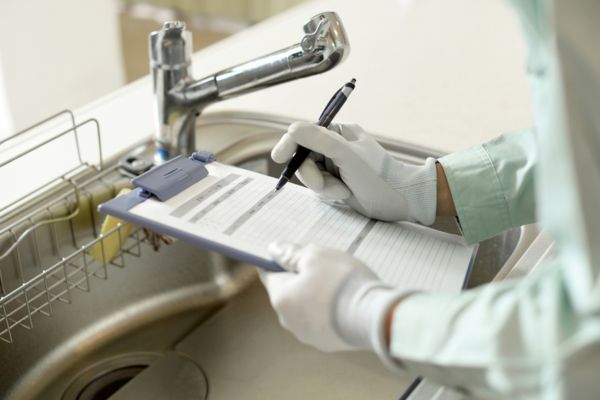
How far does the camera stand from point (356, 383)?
3.04ft

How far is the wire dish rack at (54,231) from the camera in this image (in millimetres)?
822

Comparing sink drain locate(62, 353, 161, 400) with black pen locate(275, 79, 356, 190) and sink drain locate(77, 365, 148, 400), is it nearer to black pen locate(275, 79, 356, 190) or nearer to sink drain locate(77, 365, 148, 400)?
sink drain locate(77, 365, 148, 400)

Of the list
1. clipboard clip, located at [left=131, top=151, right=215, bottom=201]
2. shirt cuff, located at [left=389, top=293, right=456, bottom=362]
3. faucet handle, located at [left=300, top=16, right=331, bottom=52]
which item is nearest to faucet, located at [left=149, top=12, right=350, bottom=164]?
faucet handle, located at [left=300, top=16, right=331, bottom=52]

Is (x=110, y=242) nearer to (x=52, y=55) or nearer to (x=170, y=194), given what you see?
(x=170, y=194)

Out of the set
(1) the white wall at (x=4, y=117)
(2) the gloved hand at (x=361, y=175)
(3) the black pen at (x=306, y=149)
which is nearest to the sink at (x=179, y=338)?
(2) the gloved hand at (x=361, y=175)

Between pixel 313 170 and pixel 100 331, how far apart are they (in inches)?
16.0

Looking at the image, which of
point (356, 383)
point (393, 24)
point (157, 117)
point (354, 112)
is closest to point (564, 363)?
point (356, 383)

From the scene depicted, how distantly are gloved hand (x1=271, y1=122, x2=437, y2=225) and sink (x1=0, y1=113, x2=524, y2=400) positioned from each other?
14 centimetres

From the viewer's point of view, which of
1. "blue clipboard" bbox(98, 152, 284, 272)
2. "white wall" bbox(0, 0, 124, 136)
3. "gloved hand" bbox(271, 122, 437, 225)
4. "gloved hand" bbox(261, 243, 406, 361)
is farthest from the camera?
"white wall" bbox(0, 0, 124, 136)

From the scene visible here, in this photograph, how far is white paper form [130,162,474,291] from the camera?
69 cm

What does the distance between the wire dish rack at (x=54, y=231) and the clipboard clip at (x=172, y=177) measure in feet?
0.36

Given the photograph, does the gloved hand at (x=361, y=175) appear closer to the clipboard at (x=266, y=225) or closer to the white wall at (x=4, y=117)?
the clipboard at (x=266, y=225)

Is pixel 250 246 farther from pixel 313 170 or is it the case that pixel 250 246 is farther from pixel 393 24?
pixel 393 24

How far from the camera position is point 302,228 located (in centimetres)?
74
